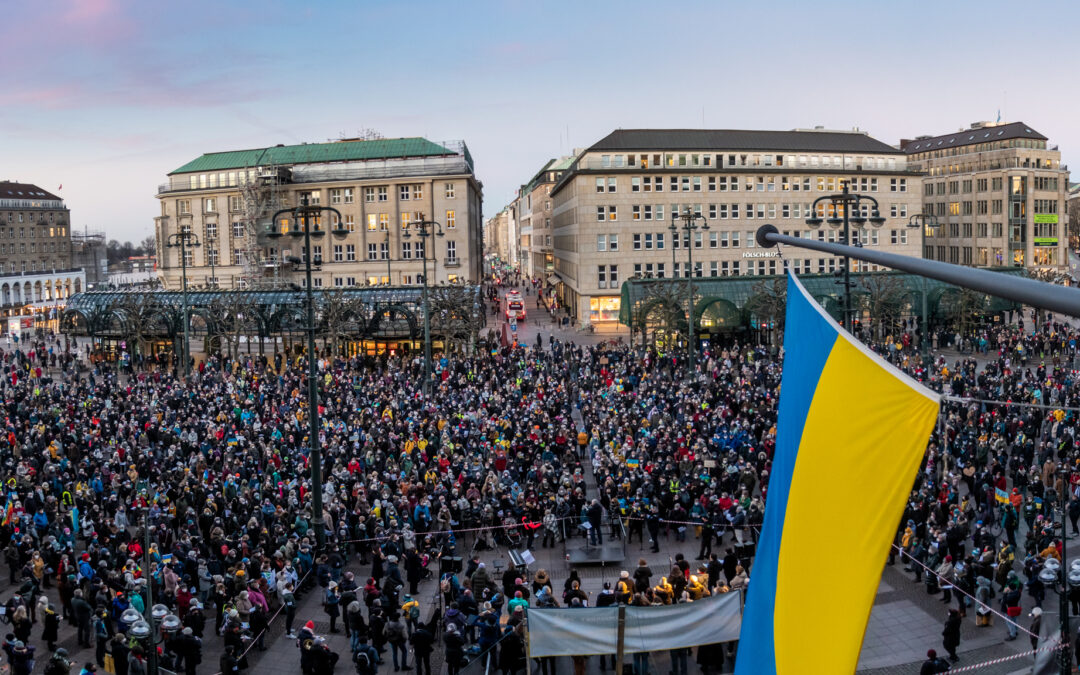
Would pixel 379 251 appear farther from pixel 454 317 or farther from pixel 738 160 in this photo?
pixel 454 317

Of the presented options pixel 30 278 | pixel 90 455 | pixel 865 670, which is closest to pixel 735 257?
pixel 90 455

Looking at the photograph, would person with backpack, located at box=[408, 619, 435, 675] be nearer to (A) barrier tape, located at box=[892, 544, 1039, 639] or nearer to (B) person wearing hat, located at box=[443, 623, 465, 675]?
(B) person wearing hat, located at box=[443, 623, 465, 675]

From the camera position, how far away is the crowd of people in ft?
53.5

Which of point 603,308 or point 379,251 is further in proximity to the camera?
point 379,251

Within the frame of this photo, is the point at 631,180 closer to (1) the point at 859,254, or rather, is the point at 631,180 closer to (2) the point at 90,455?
(2) the point at 90,455

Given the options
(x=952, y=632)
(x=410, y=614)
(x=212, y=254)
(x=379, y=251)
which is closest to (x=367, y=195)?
(x=379, y=251)

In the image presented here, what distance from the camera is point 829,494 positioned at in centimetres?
512

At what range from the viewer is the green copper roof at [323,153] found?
3620 inches

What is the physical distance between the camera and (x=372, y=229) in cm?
9094

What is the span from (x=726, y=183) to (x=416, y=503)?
60717 mm

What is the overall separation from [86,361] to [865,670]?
54975 millimetres

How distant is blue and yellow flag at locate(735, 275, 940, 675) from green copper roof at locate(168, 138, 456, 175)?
8657 cm

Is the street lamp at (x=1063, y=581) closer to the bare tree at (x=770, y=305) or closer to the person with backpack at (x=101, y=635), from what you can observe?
the person with backpack at (x=101, y=635)

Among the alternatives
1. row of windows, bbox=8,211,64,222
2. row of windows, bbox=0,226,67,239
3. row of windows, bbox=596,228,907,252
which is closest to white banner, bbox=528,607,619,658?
row of windows, bbox=596,228,907,252
